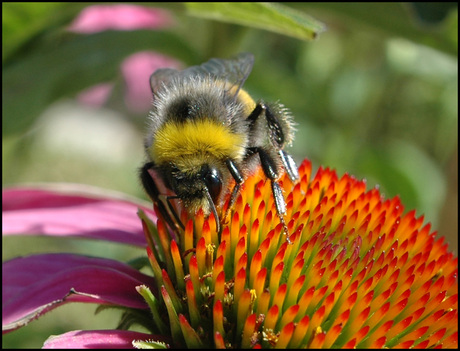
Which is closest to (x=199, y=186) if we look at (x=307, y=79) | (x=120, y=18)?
(x=120, y=18)

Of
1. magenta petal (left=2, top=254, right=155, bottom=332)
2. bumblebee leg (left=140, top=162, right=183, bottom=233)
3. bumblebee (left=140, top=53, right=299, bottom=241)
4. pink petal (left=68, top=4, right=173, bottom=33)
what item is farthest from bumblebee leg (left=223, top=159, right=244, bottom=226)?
pink petal (left=68, top=4, right=173, bottom=33)

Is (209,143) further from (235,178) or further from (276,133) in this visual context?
(276,133)

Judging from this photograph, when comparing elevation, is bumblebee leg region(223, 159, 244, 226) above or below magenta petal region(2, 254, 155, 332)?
above

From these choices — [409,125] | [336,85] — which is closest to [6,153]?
[336,85]

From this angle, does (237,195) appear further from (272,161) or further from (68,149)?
(68,149)

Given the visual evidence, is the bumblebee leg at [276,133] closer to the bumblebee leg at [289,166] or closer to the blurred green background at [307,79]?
the bumblebee leg at [289,166]

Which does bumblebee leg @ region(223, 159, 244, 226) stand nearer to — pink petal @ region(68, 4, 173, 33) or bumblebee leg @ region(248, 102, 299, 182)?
bumblebee leg @ region(248, 102, 299, 182)
